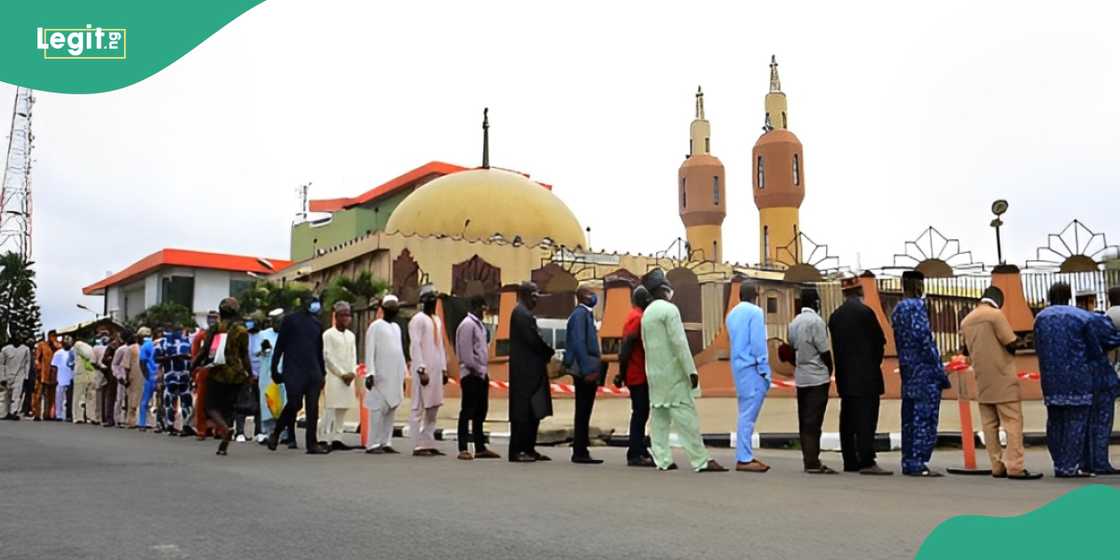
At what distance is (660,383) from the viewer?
847 centimetres

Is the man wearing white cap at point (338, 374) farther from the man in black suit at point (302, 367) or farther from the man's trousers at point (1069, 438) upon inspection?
the man's trousers at point (1069, 438)

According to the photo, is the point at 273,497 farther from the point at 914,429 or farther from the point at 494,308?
the point at 494,308

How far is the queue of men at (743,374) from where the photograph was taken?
26.0 feet

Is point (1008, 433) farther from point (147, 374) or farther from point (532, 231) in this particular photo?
point (532, 231)

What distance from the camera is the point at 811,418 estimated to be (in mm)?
8195

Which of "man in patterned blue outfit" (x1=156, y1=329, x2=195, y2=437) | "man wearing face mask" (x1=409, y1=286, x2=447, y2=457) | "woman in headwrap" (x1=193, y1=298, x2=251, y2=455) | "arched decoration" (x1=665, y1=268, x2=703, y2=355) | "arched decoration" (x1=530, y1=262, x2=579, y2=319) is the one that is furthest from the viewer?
"arched decoration" (x1=530, y1=262, x2=579, y2=319)

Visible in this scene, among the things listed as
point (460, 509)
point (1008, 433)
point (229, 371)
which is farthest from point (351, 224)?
point (460, 509)

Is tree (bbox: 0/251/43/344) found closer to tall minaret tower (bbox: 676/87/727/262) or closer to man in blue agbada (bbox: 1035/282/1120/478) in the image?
tall minaret tower (bbox: 676/87/727/262)

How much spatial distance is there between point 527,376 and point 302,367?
7.92 feet

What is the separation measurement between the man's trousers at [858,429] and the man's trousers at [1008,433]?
0.89m

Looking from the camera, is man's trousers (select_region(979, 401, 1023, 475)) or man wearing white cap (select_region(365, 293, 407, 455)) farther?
man wearing white cap (select_region(365, 293, 407, 455))

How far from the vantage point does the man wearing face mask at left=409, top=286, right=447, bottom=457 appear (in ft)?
32.2

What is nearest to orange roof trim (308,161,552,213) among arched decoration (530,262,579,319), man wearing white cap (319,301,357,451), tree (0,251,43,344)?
tree (0,251,43,344)

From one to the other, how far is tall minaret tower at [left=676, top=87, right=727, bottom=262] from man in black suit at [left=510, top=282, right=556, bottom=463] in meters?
43.2
